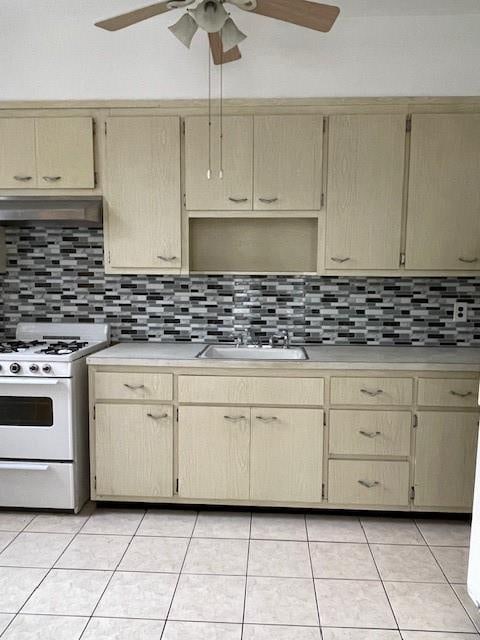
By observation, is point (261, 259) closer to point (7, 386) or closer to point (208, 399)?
point (208, 399)

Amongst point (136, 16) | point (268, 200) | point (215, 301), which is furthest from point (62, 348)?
point (136, 16)

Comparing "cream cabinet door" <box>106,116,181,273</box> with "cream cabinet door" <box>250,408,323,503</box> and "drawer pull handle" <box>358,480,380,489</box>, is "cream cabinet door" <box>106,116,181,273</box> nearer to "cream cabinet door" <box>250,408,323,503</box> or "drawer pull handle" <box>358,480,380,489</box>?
"cream cabinet door" <box>250,408,323,503</box>

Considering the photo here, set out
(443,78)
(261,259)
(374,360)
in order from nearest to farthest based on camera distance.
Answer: (374,360) < (443,78) < (261,259)

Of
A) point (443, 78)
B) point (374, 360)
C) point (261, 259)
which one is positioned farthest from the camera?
point (261, 259)

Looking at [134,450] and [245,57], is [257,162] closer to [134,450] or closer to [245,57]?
[245,57]

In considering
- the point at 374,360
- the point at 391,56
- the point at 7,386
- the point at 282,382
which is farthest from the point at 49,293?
the point at 391,56

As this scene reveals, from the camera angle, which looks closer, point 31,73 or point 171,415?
point 171,415

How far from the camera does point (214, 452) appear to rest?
2.68 m

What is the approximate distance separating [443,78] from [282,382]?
1.87 meters

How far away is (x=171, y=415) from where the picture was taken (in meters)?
2.69

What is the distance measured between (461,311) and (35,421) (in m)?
2.51

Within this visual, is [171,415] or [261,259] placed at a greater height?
[261,259]

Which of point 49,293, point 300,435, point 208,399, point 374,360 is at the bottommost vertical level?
point 300,435

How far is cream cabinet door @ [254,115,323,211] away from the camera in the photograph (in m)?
2.78
